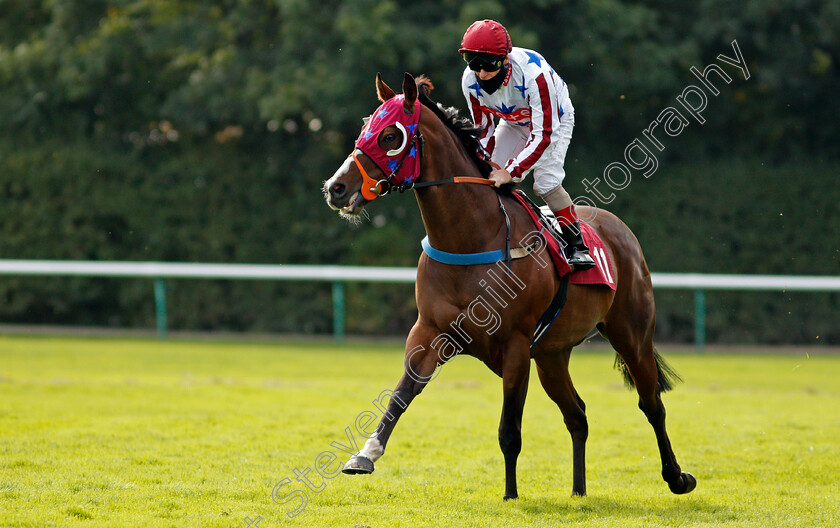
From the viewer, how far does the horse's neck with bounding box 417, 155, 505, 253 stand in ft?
14.2

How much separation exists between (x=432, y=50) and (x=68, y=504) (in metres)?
9.64

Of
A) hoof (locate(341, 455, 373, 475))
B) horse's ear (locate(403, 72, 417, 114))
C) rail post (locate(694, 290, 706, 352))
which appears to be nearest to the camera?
hoof (locate(341, 455, 373, 475))

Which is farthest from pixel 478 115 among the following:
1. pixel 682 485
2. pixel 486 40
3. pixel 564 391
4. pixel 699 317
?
pixel 699 317

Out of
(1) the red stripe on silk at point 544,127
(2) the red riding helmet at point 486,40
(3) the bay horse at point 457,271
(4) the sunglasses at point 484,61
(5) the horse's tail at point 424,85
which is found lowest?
(3) the bay horse at point 457,271

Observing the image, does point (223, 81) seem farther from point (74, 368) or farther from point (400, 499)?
point (400, 499)

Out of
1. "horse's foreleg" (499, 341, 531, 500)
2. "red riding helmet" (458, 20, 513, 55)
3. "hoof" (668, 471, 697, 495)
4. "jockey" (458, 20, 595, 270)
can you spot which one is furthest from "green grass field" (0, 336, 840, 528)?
"red riding helmet" (458, 20, 513, 55)

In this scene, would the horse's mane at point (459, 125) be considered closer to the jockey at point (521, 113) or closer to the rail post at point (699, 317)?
the jockey at point (521, 113)

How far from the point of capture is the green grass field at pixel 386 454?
4.31 metres

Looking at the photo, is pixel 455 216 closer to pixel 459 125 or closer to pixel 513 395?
pixel 459 125

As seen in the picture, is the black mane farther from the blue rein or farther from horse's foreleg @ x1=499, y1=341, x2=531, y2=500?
horse's foreleg @ x1=499, y1=341, x2=531, y2=500

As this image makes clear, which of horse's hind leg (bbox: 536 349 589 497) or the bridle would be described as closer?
the bridle

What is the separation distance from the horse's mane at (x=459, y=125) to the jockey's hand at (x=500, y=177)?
54 mm

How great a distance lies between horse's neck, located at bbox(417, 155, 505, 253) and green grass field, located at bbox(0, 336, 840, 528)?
126 centimetres

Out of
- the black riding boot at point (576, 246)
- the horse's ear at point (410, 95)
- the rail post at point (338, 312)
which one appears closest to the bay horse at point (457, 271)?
the horse's ear at point (410, 95)
